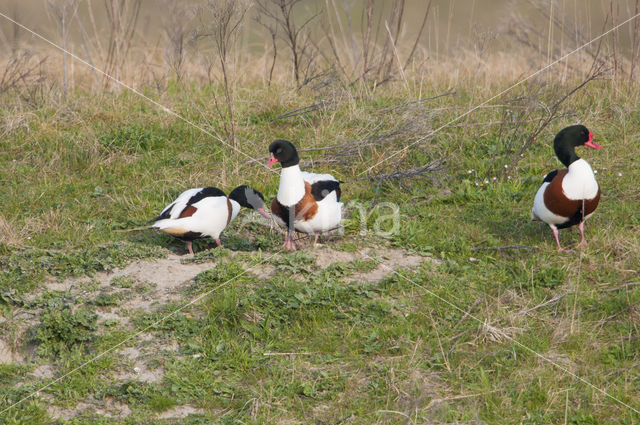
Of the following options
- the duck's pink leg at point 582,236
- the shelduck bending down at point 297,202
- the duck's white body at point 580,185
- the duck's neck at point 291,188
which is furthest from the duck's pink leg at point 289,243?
the duck's pink leg at point 582,236

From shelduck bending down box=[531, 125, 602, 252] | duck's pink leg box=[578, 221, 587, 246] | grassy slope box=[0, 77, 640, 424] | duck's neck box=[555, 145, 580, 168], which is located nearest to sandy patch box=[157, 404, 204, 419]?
grassy slope box=[0, 77, 640, 424]

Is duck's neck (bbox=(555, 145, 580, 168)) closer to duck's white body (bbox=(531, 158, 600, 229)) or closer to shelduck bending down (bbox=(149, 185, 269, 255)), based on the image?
duck's white body (bbox=(531, 158, 600, 229))

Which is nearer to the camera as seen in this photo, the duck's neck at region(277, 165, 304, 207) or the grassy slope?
the grassy slope

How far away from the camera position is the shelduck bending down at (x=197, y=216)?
5408 millimetres

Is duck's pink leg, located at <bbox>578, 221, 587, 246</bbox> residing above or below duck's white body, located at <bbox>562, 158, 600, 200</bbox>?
below

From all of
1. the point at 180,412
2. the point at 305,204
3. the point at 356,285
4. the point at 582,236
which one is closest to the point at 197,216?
the point at 305,204

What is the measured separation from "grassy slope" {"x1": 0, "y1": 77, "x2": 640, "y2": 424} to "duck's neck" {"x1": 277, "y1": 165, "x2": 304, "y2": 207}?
1.40 feet

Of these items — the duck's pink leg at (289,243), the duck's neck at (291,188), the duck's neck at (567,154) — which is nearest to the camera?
the duck's neck at (567,154)

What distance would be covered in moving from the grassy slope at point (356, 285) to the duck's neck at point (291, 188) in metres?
0.43

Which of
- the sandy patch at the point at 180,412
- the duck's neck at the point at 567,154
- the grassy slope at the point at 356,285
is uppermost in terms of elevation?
the duck's neck at the point at 567,154

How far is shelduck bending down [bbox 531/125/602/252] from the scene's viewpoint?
4.91 m

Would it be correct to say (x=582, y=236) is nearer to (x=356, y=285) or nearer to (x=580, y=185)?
(x=580, y=185)

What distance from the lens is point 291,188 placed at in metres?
5.23

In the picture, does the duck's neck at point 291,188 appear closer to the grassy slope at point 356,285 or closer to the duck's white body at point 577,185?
the grassy slope at point 356,285
